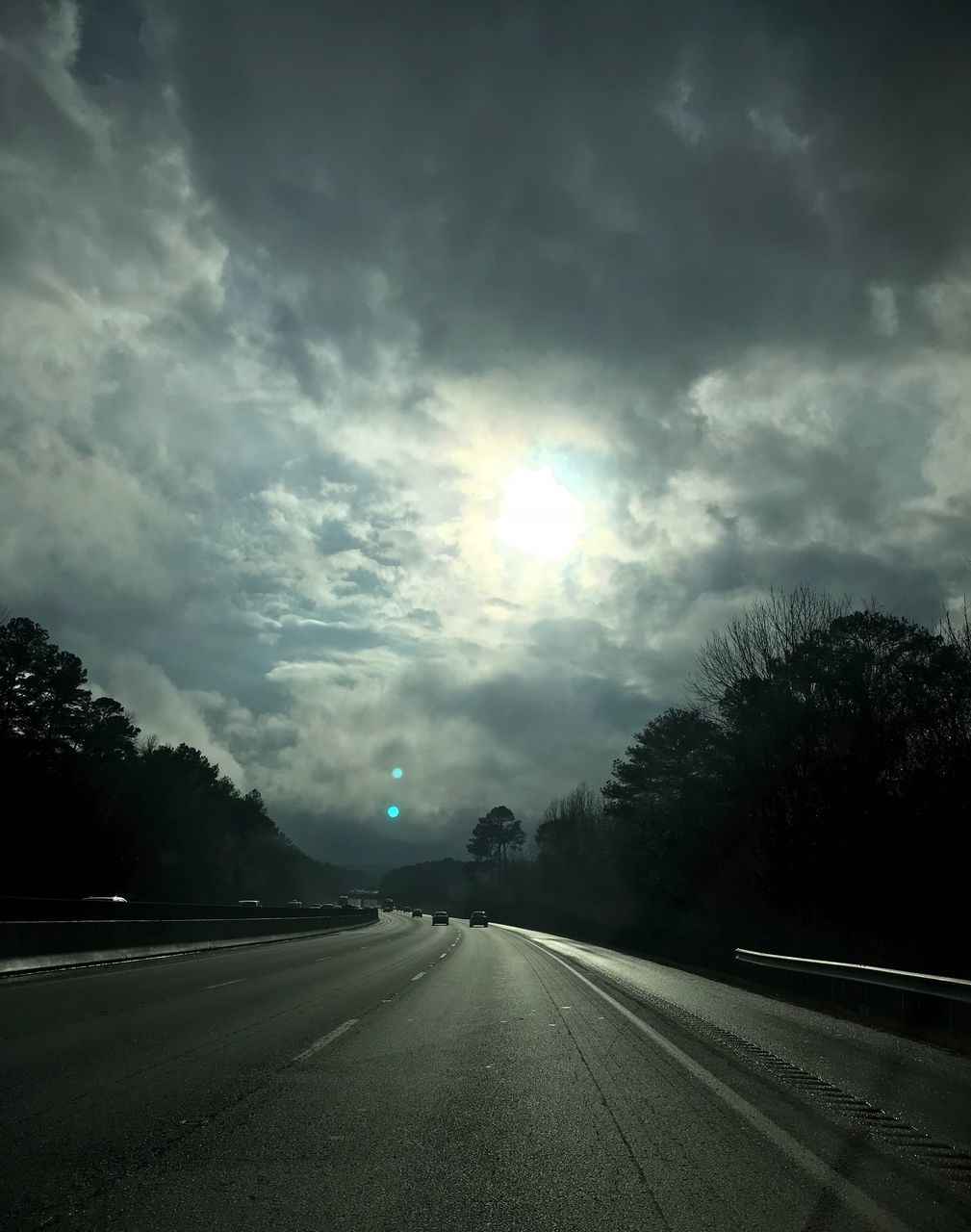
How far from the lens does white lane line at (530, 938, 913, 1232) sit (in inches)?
210

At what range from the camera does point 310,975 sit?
2256 cm

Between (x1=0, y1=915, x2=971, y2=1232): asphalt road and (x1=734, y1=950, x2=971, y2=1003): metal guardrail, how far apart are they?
109 cm

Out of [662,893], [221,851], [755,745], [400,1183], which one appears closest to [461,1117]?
[400,1183]

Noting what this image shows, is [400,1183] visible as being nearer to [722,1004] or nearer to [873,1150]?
[873,1150]

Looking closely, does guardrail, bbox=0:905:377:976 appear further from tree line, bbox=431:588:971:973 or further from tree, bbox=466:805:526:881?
tree, bbox=466:805:526:881

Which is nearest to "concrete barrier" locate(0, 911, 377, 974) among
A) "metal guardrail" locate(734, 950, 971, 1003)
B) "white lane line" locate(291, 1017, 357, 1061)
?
"white lane line" locate(291, 1017, 357, 1061)

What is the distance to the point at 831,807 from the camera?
3956 cm

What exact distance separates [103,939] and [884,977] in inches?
717

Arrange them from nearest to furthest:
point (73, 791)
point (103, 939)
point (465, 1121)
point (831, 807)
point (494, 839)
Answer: point (465, 1121) → point (103, 939) → point (831, 807) → point (73, 791) → point (494, 839)

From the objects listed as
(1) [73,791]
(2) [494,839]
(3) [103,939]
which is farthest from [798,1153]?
(2) [494,839]

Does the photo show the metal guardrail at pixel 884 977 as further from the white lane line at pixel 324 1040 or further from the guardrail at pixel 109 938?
the guardrail at pixel 109 938

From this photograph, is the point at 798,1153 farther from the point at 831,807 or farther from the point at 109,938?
the point at 831,807

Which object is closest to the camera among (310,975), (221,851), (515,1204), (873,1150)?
(515,1204)

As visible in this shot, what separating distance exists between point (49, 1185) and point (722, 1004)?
14.1 m
